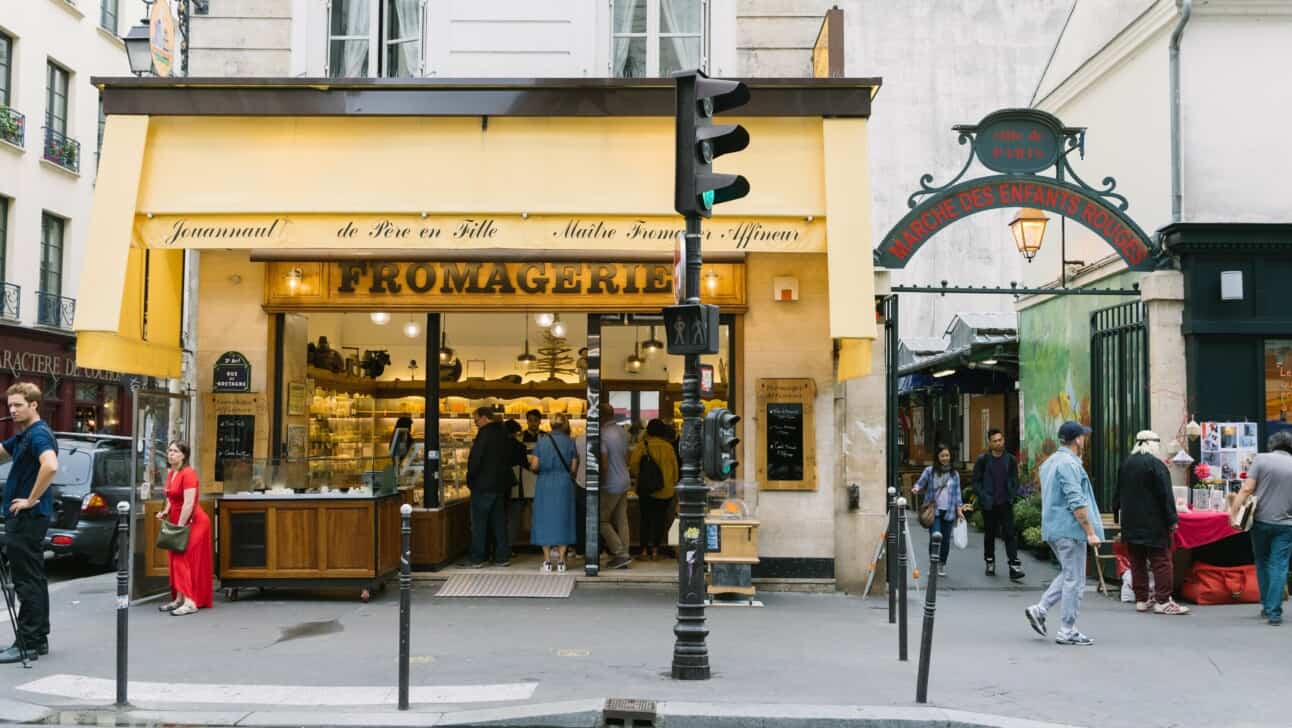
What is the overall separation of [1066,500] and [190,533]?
313 inches

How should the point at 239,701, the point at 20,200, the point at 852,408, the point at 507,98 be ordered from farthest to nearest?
the point at 20,200 → the point at 852,408 → the point at 507,98 → the point at 239,701

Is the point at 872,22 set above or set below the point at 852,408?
above

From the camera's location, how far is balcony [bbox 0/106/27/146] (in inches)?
1097

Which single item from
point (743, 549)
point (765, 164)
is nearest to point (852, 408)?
point (743, 549)

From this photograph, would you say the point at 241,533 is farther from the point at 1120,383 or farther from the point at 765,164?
the point at 1120,383

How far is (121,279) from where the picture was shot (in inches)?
457

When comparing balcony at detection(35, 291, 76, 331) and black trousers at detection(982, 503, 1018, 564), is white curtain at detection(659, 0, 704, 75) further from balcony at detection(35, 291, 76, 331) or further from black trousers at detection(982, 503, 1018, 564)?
balcony at detection(35, 291, 76, 331)

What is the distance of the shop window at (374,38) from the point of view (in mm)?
13695

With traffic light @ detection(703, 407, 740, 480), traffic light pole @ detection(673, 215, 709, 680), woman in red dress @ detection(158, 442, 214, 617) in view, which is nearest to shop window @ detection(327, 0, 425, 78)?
woman in red dress @ detection(158, 442, 214, 617)

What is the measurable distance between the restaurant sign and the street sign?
5420 millimetres

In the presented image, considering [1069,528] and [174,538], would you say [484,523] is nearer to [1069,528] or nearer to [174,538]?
[174,538]

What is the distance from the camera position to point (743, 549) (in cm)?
1227

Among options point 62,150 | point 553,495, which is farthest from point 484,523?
point 62,150

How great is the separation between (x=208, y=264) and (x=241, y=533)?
313 centimetres
